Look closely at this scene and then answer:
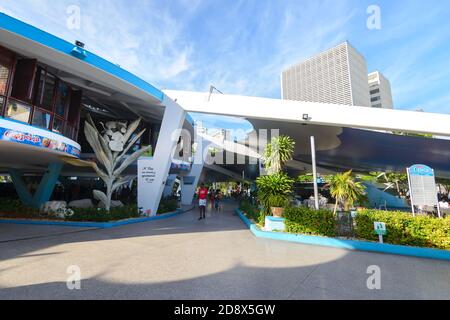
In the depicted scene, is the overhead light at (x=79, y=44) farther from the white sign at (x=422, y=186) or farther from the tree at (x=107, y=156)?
the white sign at (x=422, y=186)

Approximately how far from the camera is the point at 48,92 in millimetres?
10648

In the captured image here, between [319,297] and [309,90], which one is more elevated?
[309,90]

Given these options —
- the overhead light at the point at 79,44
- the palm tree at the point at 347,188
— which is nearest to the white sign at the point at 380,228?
the palm tree at the point at 347,188

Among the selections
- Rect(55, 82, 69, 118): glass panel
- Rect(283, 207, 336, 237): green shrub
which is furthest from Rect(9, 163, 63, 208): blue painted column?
Rect(283, 207, 336, 237): green shrub

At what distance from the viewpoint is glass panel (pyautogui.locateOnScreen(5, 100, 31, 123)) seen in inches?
314

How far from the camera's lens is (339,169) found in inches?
1282

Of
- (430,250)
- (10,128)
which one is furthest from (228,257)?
(10,128)

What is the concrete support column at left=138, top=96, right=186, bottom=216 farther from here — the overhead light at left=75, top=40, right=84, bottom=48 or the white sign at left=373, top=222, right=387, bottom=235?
the white sign at left=373, top=222, right=387, bottom=235

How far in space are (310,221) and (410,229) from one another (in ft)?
9.07

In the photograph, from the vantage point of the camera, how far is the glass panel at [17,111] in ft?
26.1

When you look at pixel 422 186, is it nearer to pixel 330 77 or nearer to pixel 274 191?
pixel 274 191

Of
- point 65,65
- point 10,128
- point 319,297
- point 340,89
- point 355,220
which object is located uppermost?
point 340,89

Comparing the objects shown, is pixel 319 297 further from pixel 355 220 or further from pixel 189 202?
pixel 189 202
